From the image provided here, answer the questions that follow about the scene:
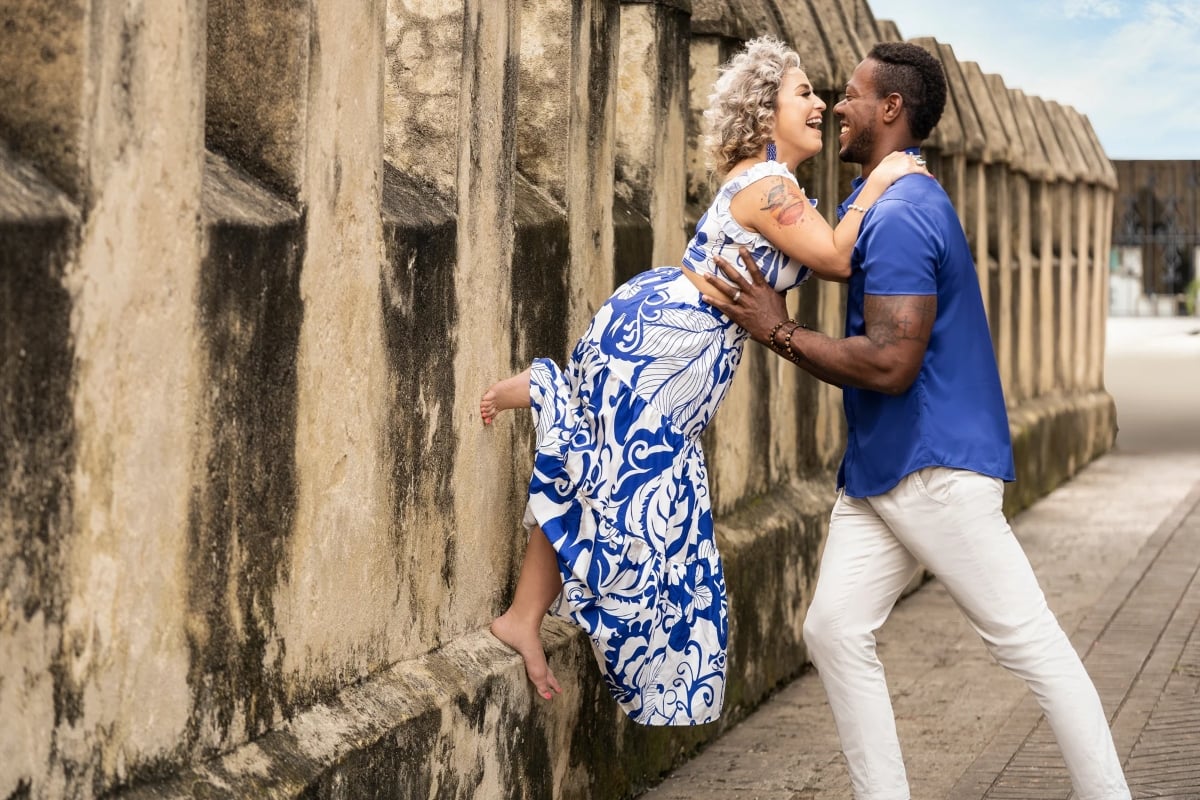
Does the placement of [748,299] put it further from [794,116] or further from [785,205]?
[794,116]

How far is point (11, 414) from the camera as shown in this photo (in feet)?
9.19

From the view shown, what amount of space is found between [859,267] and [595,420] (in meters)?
0.73

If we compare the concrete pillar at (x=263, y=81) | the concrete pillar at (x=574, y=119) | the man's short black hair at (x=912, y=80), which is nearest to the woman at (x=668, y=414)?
the man's short black hair at (x=912, y=80)

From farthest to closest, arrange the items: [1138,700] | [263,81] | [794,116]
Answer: [1138,700] < [794,116] < [263,81]

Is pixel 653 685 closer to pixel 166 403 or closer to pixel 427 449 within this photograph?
pixel 427 449

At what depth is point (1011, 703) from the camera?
6836 millimetres

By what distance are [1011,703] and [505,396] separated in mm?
2914

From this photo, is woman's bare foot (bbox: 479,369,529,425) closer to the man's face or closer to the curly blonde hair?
the curly blonde hair

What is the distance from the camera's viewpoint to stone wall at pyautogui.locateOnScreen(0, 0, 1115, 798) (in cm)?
297

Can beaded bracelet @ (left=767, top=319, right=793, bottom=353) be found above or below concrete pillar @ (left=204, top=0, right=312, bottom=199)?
below

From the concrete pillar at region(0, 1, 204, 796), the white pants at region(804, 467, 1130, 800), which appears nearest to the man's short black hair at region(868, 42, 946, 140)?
the white pants at region(804, 467, 1130, 800)

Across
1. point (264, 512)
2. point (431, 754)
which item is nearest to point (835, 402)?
point (431, 754)

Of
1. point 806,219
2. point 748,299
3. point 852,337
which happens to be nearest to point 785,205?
point 806,219

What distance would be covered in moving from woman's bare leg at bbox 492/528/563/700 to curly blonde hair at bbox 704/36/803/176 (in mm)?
1072
